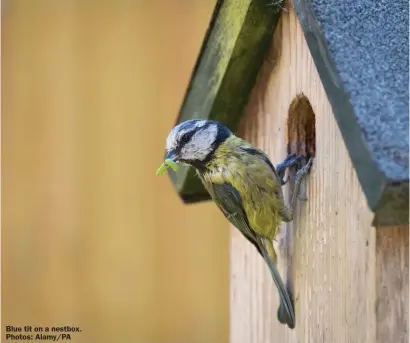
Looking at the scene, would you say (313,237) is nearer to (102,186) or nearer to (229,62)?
(229,62)

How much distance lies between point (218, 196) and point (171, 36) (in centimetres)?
145

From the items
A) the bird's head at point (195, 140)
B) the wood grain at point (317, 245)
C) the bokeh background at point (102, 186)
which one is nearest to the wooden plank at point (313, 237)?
the wood grain at point (317, 245)

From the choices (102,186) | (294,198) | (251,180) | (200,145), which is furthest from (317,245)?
(102,186)

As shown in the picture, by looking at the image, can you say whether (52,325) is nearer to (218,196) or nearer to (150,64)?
(150,64)

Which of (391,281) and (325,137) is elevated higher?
(325,137)

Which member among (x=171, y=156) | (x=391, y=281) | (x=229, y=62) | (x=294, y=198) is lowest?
(x=391, y=281)

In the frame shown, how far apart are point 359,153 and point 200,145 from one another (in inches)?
23.6

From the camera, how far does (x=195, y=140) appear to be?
1804 millimetres

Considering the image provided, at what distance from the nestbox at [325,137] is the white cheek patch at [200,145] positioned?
0.07m

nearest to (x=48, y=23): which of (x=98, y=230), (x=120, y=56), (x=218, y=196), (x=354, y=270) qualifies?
(x=120, y=56)

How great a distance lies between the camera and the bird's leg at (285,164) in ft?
5.68

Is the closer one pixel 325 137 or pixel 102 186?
pixel 325 137

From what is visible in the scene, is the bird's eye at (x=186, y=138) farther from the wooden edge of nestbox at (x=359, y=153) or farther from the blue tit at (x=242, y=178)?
the wooden edge of nestbox at (x=359, y=153)

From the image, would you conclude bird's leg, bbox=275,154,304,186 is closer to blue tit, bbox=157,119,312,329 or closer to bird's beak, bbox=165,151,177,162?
blue tit, bbox=157,119,312,329
